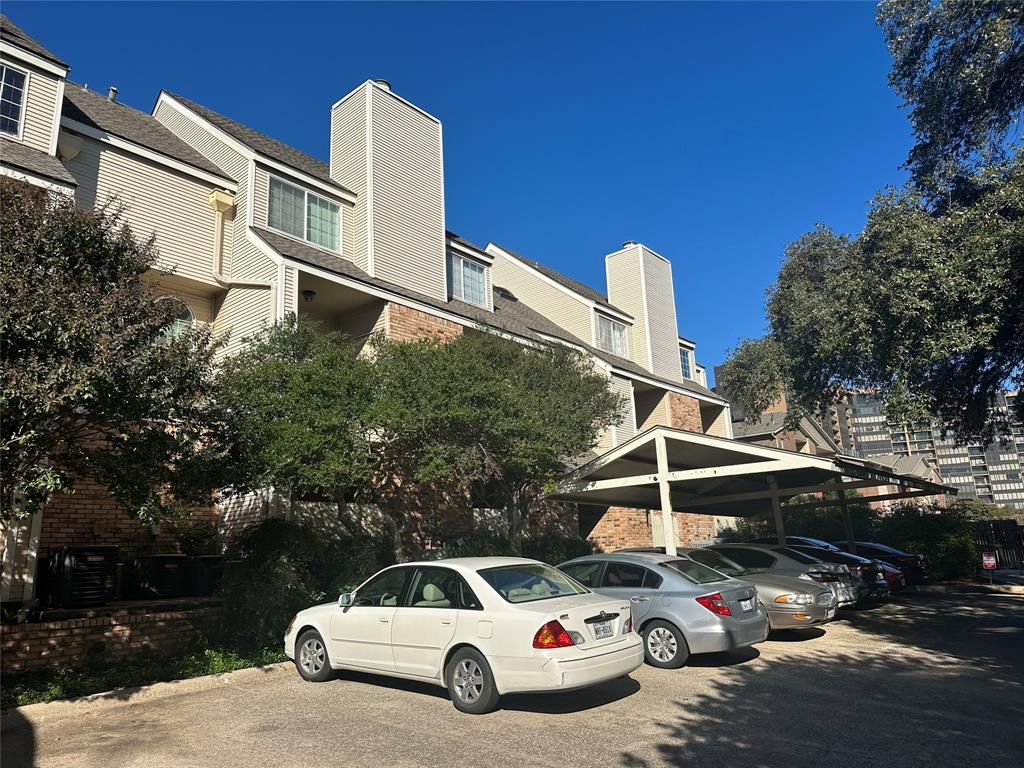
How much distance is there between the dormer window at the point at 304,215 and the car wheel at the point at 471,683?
45.4ft

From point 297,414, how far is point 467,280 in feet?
41.7

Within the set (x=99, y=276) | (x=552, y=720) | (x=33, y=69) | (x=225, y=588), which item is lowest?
(x=552, y=720)

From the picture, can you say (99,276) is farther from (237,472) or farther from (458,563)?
(458,563)

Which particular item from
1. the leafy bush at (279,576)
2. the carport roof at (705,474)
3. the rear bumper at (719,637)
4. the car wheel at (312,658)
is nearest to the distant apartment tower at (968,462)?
the carport roof at (705,474)

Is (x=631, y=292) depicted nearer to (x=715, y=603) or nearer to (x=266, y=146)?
(x=266, y=146)

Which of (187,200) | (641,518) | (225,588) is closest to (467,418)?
(225,588)

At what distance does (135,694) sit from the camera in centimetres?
798

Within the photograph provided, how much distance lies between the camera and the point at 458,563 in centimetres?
756

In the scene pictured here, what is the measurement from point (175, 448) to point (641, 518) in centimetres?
1888

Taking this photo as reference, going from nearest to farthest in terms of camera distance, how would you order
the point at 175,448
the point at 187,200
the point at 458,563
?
the point at 458,563 < the point at 175,448 < the point at 187,200

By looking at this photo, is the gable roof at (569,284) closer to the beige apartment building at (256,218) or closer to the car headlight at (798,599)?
the beige apartment building at (256,218)

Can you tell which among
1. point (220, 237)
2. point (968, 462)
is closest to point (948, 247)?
point (220, 237)

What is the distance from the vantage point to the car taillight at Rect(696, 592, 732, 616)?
8.57 meters

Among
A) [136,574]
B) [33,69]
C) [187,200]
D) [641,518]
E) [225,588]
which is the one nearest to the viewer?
[225,588]
